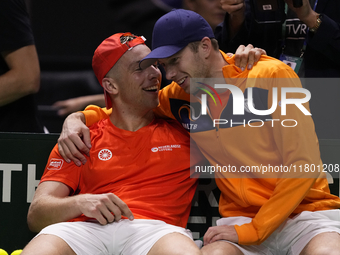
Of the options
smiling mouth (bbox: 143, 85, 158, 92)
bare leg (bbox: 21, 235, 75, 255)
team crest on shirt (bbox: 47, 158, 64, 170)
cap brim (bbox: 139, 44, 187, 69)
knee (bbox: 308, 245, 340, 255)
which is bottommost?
bare leg (bbox: 21, 235, 75, 255)

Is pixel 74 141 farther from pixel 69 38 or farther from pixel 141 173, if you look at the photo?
pixel 69 38

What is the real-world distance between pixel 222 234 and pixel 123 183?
0.62 m

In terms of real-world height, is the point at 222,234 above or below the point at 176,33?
below

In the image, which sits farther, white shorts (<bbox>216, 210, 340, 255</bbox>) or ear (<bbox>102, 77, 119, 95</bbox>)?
ear (<bbox>102, 77, 119, 95</bbox>)

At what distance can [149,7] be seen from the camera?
4.28m

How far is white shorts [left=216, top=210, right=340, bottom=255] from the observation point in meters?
2.03

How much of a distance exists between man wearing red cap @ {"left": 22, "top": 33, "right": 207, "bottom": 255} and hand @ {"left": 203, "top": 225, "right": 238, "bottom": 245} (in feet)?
0.36

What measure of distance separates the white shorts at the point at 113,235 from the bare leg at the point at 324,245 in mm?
574

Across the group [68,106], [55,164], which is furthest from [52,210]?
[68,106]

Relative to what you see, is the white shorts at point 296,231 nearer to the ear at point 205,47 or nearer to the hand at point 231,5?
the ear at point 205,47

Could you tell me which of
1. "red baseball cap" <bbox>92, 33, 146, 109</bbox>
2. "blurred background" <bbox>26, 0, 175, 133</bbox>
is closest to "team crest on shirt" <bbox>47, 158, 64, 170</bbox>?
"red baseball cap" <bbox>92, 33, 146, 109</bbox>

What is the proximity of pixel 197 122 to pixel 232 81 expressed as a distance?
305 mm

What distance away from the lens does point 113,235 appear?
2.14 meters

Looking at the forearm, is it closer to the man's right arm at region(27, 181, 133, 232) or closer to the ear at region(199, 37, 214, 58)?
the man's right arm at region(27, 181, 133, 232)
